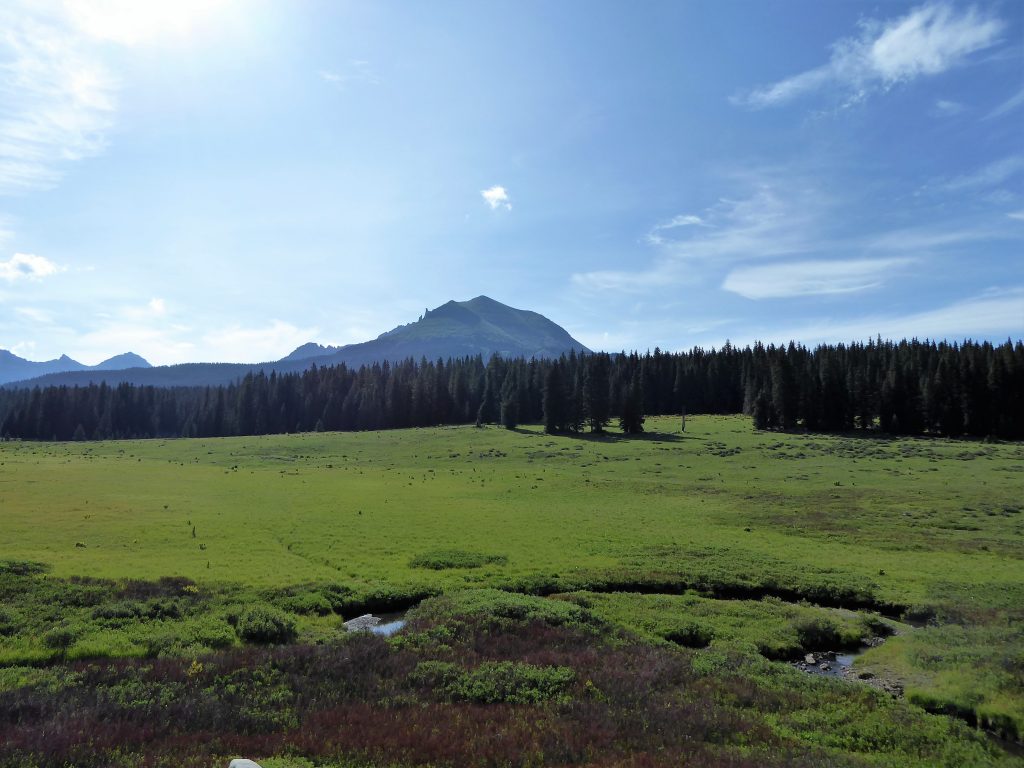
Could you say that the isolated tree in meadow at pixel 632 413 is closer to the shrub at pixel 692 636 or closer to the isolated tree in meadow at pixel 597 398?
the isolated tree in meadow at pixel 597 398

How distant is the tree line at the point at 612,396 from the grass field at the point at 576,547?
3875 centimetres

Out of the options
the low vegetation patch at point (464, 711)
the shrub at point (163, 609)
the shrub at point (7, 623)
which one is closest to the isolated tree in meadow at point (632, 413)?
the low vegetation patch at point (464, 711)

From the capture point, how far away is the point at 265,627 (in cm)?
Result: 2173

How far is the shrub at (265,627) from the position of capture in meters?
21.5

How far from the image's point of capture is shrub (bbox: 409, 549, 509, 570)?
33562 millimetres

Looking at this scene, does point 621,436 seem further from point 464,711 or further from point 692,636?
point 464,711

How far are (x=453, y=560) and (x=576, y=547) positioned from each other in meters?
8.91

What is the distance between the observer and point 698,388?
16950cm

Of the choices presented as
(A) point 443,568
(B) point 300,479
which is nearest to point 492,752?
(A) point 443,568

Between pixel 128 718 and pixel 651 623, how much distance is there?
18.8 m

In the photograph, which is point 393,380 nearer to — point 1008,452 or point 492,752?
point 1008,452

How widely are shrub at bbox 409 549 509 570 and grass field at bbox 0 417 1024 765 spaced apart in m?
0.23

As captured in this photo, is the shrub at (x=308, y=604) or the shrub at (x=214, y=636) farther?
the shrub at (x=308, y=604)

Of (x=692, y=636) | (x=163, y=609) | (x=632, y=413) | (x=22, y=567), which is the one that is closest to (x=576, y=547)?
(x=692, y=636)
